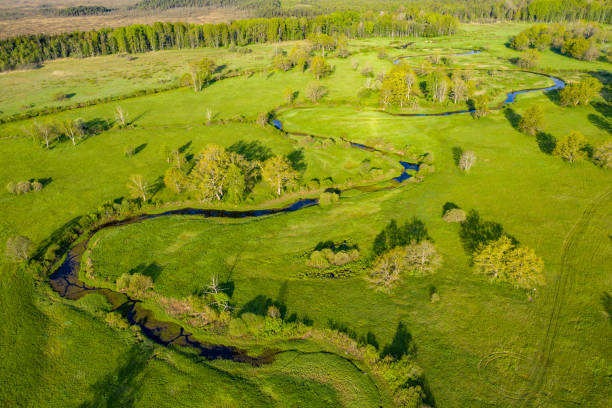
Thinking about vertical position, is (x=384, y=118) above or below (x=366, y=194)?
above

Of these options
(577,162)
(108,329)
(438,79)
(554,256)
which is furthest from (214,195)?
(438,79)

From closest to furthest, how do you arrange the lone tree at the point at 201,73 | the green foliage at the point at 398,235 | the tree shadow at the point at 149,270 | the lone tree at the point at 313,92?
the tree shadow at the point at 149,270
the green foliage at the point at 398,235
the lone tree at the point at 313,92
the lone tree at the point at 201,73

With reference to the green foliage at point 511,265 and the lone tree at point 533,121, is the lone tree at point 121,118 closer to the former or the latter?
the green foliage at point 511,265

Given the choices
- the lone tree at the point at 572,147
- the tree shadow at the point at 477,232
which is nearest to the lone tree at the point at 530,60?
the lone tree at the point at 572,147

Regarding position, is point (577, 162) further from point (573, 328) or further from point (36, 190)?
point (36, 190)

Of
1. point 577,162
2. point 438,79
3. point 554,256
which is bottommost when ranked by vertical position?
point 554,256
